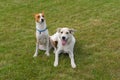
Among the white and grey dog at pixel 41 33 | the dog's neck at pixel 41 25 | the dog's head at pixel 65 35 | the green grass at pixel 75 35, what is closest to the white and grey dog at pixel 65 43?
the dog's head at pixel 65 35

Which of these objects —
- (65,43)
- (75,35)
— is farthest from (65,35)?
(75,35)

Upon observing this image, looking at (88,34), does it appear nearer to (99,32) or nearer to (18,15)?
(99,32)

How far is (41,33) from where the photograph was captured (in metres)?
7.86

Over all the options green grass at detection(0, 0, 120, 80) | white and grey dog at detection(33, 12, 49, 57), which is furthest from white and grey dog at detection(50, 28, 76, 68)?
white and grey dog at detection(33, 12, 49, 57)

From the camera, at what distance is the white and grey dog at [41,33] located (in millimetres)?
7711

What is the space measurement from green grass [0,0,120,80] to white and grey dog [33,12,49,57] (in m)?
0.20

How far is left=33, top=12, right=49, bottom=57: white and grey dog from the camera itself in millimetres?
7711

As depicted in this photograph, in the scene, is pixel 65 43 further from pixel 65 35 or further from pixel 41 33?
pixel 41 33

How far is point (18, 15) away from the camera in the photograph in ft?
42.4

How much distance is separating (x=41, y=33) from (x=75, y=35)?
212 cm

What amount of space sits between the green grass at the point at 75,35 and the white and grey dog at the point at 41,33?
7.8 inches

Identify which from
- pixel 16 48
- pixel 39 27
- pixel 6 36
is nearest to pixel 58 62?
pixel 39 27

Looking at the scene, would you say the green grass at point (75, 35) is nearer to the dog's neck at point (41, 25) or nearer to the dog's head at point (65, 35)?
the dog's head at point (65, 35)

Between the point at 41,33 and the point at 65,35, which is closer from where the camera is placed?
the point at 65,35
